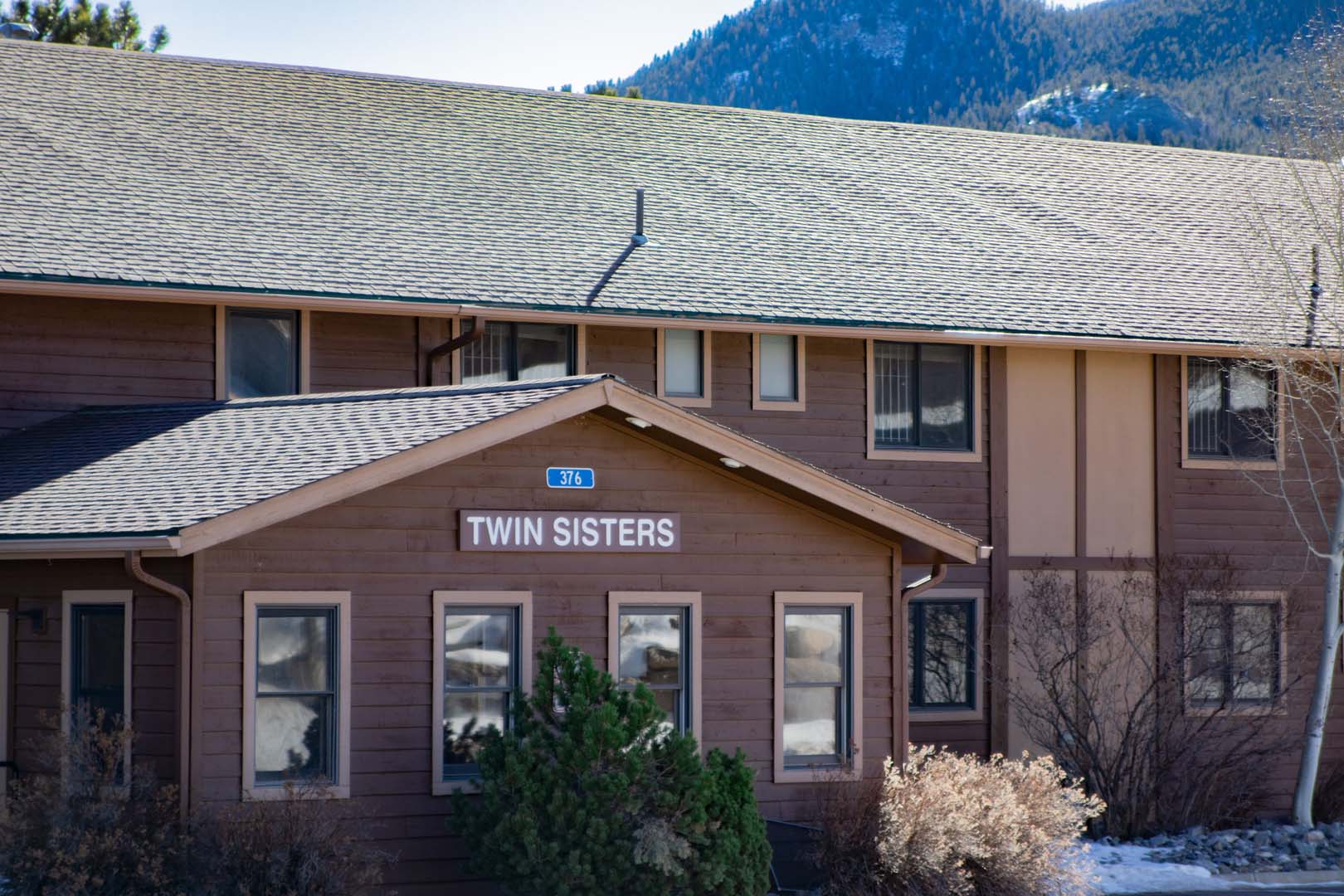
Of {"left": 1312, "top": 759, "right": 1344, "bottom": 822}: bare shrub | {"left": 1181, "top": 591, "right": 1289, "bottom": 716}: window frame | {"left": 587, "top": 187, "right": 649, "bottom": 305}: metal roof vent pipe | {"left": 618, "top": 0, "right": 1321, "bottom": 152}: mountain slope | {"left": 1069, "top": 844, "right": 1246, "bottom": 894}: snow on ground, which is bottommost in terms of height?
{"left": 1069, "top": 844, "right": 1246, "bottom": 894}: snow on ground

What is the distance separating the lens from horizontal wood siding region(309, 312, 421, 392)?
1777 centimetres

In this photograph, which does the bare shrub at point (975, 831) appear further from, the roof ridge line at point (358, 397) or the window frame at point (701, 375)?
the window frame at point (701, 375)

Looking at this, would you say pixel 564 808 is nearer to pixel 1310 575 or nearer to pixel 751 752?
pixel 751 752

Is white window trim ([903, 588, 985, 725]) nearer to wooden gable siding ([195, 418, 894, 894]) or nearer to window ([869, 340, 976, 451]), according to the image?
window ([869, 340, 976, 451])

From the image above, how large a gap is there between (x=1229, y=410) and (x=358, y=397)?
11247mm

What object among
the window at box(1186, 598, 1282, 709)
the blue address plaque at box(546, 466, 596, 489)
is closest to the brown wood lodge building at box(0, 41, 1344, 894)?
the blue address plaque at box(546, 466, 596, 489)

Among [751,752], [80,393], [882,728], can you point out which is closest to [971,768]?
[882,728]

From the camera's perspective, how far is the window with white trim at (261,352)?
1750cm

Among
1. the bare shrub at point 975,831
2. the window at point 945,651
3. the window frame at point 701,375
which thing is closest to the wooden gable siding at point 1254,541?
the window at point 945,651

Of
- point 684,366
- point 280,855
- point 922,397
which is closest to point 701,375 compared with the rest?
point 684,366

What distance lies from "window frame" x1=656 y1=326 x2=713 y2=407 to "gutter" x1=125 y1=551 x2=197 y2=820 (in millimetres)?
7078

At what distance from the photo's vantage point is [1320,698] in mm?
19672

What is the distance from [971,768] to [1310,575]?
8507mm

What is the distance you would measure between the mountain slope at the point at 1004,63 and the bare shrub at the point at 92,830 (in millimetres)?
69411
